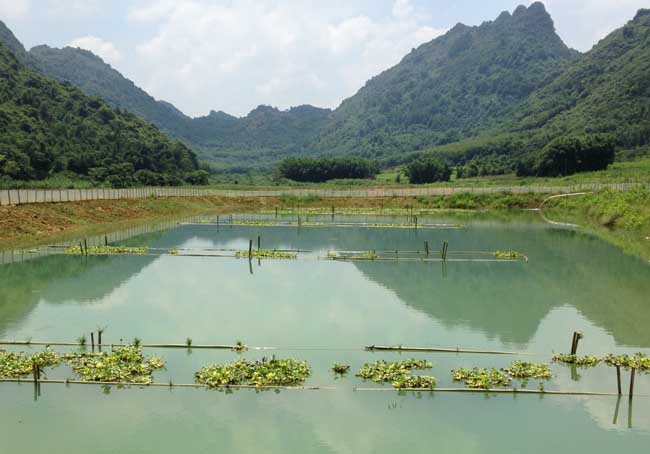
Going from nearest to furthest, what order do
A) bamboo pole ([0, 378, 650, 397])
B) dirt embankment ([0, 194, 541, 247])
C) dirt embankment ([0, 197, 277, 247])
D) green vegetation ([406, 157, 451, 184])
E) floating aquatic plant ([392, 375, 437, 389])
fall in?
bamboo pole ([0, 378, 650, 397]), floating aquatic plant ([392, 375, 437, 389]), dirt embankment ([0, 197, 277, 247]), dirt embankment ([0, 194, 541, 247]), green vegetation ([406, 157, 451, 184])

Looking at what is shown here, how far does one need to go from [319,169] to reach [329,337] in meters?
111

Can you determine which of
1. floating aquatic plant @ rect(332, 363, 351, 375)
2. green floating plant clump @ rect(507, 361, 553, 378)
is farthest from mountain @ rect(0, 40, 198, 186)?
green floating plant clump @ rect(507, 361, 553, 378)

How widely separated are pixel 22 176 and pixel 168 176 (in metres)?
28.1

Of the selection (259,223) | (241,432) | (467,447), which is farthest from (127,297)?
(259,223)

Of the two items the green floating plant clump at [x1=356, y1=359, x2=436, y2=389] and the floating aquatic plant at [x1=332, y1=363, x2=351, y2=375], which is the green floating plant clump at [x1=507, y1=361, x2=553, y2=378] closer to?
the green floating plant clump at [x1=356, y1=359, x2=436, y2=389]


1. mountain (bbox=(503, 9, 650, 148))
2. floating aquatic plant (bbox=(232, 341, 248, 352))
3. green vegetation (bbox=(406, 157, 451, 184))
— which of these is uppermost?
mountain (bbox=(503, 9, 650, 148))

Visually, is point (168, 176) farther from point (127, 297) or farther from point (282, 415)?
point (282, 415)

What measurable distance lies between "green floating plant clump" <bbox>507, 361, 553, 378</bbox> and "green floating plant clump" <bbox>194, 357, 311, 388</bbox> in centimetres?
447

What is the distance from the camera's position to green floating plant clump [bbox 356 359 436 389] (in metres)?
12.8

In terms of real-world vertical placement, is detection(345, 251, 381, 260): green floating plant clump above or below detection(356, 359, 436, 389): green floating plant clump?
above

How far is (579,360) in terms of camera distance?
47.7 ft

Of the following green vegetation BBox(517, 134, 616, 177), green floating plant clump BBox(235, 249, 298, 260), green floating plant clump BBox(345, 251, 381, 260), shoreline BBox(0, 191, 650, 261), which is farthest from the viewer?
green vegetation BBox(517, 134, 616, 177)

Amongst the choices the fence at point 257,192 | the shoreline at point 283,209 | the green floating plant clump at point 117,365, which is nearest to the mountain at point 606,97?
the fence at point 257,192

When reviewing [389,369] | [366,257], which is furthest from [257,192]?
[389,369]
